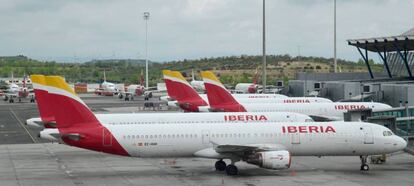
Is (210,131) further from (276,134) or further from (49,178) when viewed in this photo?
(49,178)

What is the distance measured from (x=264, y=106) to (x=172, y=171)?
24.4 meters

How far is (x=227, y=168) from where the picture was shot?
1543 inches

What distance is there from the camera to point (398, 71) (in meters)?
100

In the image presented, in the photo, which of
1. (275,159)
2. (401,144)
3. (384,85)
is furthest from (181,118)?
(384,85)

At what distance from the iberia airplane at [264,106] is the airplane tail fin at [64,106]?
2405 cm

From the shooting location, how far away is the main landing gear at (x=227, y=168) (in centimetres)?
3897

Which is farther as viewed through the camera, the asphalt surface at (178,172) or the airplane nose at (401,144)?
the airplane nose at (401,144)

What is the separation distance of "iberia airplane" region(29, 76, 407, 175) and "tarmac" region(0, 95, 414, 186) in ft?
4.13

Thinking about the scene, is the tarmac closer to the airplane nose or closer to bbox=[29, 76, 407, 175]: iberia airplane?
bbox=[29, 76, 407, 175]: iberia airplane

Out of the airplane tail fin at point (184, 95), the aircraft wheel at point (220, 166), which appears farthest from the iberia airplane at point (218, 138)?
the airplane tail fin at point (184, 95)

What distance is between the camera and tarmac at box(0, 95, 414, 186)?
37000 mm

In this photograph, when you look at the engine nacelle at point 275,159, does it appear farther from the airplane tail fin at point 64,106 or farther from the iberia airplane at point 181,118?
the iberia airplane at point 181,118

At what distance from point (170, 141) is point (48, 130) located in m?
10.5

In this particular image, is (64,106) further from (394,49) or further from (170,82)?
(394,49)
